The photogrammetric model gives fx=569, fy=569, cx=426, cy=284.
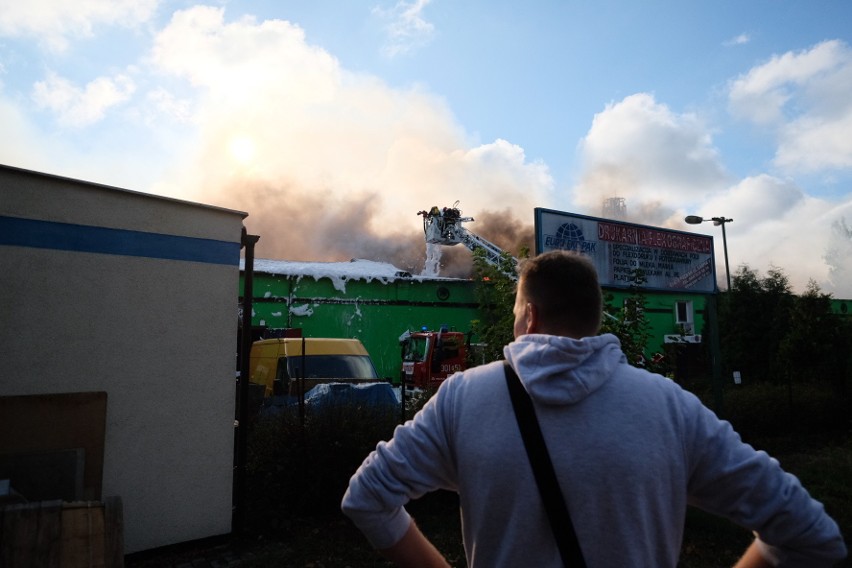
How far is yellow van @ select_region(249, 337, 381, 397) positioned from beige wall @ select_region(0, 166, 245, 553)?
517 cm

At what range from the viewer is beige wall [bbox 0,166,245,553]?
15.3 ft

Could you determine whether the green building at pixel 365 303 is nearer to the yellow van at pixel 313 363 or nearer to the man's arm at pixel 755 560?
the yellow van at pixel 313 363

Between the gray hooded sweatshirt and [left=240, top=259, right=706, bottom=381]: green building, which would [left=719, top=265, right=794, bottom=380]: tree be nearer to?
[left=240, top=259, right=706, bottom=381]: green building

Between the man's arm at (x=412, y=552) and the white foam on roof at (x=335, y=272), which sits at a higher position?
the white foam on roof at (x=335, y=272)

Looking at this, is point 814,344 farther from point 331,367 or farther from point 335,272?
point 335,272

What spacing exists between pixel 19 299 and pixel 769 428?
12.1 m

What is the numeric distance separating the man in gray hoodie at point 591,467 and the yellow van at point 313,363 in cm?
915

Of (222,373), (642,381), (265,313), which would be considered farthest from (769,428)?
(265,313)

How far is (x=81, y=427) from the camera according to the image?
4758 mm

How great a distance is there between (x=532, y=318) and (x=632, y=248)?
9.91m

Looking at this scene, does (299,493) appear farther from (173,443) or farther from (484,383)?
(484,383)

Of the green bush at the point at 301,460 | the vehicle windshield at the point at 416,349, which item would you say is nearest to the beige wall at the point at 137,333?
the green bush at the point at 301,460

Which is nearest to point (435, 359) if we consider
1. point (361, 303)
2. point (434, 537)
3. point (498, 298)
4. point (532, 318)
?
point (361, 303)

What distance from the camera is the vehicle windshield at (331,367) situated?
1112 centimetres
